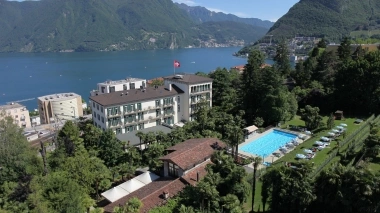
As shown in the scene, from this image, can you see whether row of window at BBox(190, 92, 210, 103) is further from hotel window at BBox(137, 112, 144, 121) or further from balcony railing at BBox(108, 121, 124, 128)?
balcony railing at BBox(108, 121, 124, 128)

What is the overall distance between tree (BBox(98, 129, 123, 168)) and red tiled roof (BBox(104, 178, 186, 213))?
374 inches

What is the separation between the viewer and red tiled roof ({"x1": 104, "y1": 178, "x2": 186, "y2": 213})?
23875 millimetres

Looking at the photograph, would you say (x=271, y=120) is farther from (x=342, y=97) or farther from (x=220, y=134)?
(x=342, y=97)

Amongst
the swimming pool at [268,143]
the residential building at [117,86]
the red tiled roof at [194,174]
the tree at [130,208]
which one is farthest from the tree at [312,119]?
the tree at [130,208]

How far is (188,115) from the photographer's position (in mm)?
50594

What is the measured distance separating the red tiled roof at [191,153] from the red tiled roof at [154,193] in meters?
1.71

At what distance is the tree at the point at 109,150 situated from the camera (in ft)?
117

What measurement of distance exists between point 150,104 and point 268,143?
1877 cm

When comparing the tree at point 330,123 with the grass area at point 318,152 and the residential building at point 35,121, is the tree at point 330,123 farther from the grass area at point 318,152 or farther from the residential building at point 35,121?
the residential building at point 35,121

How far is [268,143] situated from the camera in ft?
133

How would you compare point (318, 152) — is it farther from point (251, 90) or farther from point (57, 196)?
point (57, 196)

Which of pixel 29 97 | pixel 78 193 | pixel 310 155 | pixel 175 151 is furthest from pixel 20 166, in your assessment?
pixel 29 97

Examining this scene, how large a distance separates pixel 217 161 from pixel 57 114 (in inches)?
2694

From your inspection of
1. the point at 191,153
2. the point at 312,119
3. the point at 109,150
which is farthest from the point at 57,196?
the point at 312,119
